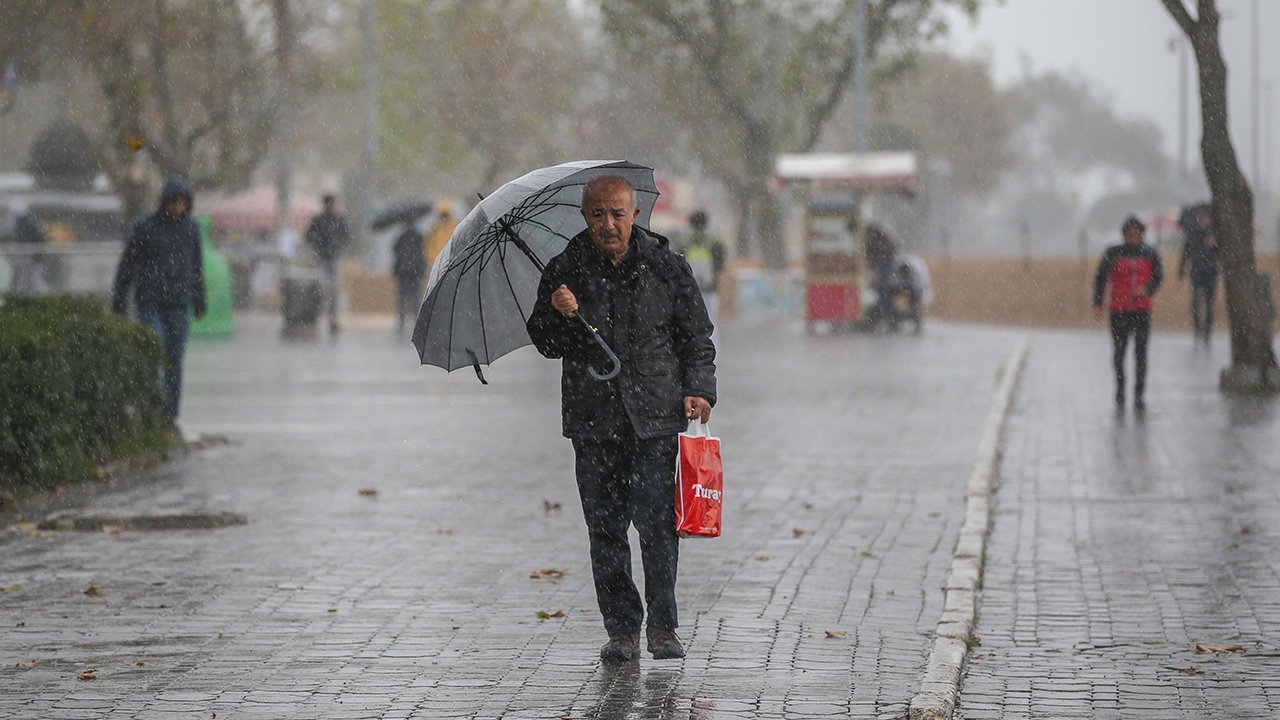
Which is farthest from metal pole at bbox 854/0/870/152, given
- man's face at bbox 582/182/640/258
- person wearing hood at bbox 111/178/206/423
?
man's face at bbox 582/182/640/258

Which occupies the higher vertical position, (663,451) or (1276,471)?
(663,451)

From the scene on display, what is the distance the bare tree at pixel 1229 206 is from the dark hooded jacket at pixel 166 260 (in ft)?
28.0

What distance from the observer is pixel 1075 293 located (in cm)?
3881

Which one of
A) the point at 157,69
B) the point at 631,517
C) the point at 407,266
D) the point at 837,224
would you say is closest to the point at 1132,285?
the point at 631,517

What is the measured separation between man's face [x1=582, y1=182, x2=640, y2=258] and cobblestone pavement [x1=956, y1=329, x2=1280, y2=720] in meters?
1.78

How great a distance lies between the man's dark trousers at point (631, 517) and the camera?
6.76 metres

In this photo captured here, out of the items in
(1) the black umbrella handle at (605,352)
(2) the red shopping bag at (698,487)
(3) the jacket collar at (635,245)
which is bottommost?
(2) the red shopping bag at (698,487)

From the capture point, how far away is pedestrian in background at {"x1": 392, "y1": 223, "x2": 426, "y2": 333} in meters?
29.4

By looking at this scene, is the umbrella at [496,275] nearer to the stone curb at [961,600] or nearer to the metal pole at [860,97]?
the stone curb at [961,600]

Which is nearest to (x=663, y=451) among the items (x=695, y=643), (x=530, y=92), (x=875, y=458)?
(x=695, y=643)

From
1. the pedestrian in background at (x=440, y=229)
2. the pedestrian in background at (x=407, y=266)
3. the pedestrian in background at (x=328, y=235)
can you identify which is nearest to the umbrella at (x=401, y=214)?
the pedestrian in background at (x=440, y=229)

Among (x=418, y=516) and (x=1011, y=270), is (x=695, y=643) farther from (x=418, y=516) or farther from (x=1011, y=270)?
(x=1011, y=270)

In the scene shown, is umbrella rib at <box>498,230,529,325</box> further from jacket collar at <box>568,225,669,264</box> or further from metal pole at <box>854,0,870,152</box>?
metal pole at <box>854,0,870,152</box>

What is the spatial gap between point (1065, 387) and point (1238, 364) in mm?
1896
